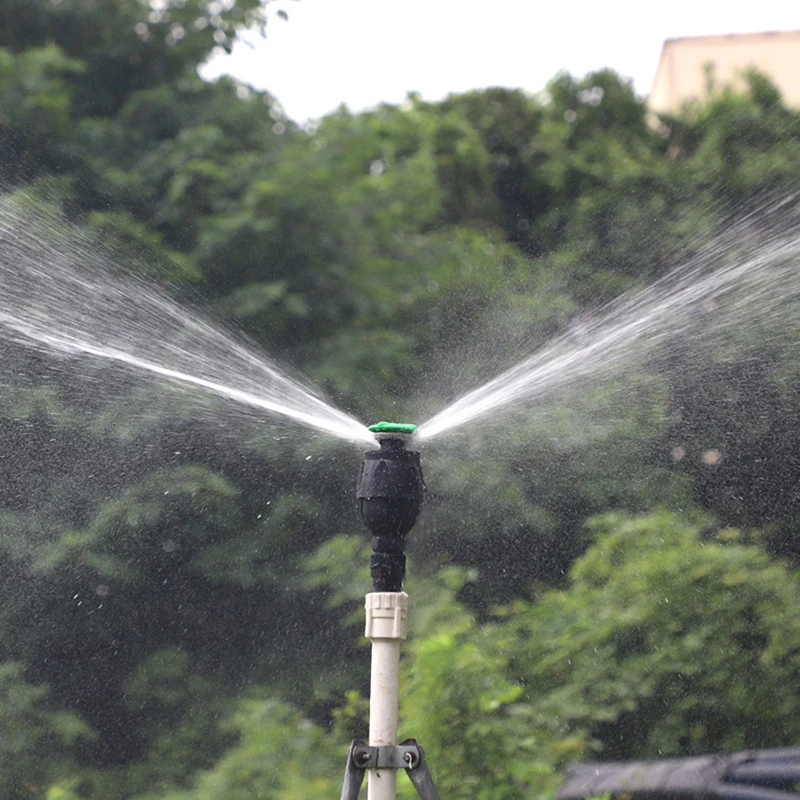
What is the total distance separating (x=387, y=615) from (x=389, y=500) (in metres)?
0.18

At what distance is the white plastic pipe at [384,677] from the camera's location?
1867 mm

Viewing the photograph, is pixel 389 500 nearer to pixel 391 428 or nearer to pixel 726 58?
pixel 391 428

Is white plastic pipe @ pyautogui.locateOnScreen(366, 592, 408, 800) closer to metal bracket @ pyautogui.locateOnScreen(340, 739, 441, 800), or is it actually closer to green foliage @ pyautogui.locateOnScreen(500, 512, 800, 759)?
metal bracket @ pyautogui.locateOnScreen(340, 739, 441, 800)

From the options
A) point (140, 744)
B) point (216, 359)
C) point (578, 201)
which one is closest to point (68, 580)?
point (140, 744)

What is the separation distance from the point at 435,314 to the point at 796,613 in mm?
1750

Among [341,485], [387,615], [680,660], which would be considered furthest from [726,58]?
[387,615]

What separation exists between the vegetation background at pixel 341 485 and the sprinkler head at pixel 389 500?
158cm

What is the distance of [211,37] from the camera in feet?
15.8

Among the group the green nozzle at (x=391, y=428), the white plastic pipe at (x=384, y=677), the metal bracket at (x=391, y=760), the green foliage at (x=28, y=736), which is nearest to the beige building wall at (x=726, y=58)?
the green foliage at (x=28, y=736)

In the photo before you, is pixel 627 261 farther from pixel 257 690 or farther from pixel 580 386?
pixel 257 690

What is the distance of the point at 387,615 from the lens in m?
1.87

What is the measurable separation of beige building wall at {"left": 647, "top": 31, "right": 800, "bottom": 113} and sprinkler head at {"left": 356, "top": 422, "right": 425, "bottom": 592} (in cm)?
394

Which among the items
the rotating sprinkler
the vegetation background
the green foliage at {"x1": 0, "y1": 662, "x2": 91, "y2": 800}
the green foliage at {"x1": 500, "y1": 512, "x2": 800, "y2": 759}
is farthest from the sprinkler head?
the green foliage at {"x1": 0, "y1": 662, "x2": 91, "y2": 800}

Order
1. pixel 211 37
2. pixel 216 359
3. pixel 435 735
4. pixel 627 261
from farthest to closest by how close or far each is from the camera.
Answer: pixel 211 37, pixel 627 261, pixel 216 359, pixel 435 735
